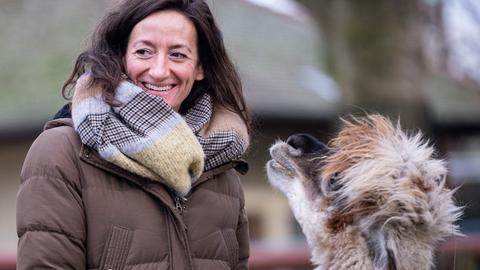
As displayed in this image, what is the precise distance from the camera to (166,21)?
10.7 ft

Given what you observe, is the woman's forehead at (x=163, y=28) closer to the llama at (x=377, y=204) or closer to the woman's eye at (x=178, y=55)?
the woman's eye at (x=178, y=55)

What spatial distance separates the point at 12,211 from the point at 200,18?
7681mm

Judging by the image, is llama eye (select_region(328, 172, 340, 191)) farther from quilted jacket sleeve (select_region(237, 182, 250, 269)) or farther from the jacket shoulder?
the jacket shoulder

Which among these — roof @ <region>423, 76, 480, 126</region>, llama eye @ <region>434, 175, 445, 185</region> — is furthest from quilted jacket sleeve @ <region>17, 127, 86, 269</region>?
roof @ <region>423, 76, 480, 126</region>

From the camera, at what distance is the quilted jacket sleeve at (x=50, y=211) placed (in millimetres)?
2803

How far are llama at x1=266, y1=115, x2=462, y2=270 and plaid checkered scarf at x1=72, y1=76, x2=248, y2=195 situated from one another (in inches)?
20.3

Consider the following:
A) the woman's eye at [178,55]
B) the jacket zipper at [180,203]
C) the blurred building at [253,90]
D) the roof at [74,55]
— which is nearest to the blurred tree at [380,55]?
the blurred building at [253,90]

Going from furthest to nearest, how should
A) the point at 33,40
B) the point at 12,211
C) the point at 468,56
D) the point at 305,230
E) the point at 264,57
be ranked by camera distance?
the point at 468,56, the point at 264,57, the point at 33,40, the point at 12,211, the point at 305,230

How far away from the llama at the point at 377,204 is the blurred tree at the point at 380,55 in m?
5.00

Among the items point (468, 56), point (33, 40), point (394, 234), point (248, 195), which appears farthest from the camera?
point (468, 56)

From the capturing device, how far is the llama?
3.20m

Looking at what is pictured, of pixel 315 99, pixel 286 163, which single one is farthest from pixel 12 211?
pixel 286 163

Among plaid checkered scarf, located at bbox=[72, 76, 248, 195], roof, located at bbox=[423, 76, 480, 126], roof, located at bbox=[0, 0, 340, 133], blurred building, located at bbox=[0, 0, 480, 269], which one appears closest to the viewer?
plaid checkered scarf, located at bbox=[72, 76, 248, 195]

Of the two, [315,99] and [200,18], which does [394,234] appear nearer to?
[200,18]
